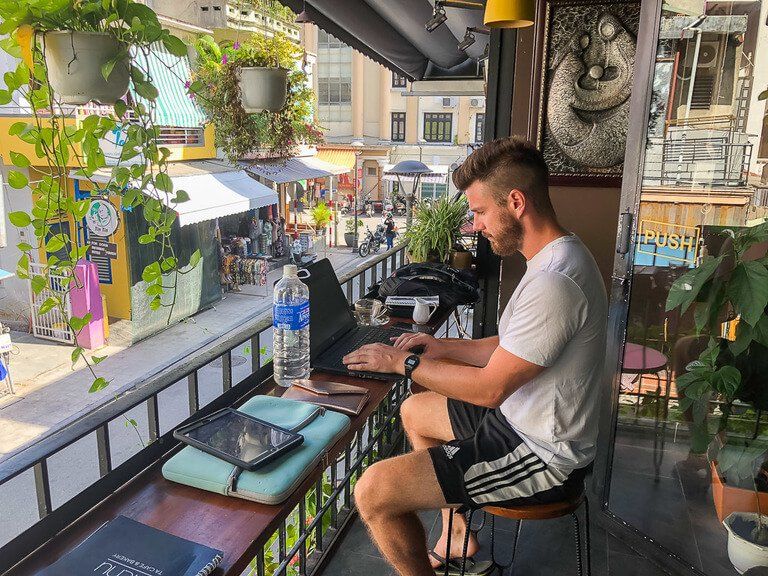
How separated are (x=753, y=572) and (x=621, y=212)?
138cm

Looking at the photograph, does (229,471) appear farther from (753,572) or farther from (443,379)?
(753,572)

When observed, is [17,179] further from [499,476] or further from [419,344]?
[499,476]

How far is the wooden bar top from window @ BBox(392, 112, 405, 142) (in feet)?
92.4

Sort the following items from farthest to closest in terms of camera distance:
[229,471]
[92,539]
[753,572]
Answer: [753,572]
[229,471]
[92,539]

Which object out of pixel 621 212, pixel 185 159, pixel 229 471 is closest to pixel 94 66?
pixel 229 471

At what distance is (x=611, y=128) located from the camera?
3053 millimetres

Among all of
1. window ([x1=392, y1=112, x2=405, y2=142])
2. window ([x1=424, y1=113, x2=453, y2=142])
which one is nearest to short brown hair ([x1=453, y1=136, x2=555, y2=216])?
window ([x1=424, y1=113, x2=453, y2=142])

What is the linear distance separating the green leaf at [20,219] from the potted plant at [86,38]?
284 mm

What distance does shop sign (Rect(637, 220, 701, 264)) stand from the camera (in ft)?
7.86

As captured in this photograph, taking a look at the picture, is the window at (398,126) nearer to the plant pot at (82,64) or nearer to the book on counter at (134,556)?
the plant pot at (82,64)

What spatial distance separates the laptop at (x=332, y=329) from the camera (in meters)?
1.87

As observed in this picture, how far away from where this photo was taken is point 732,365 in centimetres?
213

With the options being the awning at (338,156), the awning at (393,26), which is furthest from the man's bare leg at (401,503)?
the awning at (338,156)

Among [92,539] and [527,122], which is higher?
[527,122]
